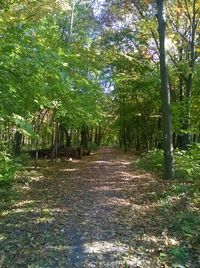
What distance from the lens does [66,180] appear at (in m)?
13.8

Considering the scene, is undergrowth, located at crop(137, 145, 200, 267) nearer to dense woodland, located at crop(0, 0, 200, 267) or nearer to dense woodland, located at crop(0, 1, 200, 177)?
dense woodland, located at crop(0, 0, 200, 267)

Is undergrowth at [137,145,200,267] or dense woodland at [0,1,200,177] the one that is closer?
undergrowth at [137,145,200,267]

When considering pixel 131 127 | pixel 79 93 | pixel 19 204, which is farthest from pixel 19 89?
pixel 131 127

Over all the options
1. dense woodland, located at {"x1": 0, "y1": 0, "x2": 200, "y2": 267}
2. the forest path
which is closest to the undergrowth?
dense woodland, located at {"x1": 0, "y1": 0, "x2": 200, "y2": 267}

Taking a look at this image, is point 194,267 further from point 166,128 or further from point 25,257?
point 166,128

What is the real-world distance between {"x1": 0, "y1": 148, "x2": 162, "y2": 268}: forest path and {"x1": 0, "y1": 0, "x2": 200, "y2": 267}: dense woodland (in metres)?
1.32

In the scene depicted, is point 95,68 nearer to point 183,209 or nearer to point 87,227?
point 183,209

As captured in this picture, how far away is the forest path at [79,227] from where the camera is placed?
19.2 ft

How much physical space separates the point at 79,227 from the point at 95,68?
1170cm

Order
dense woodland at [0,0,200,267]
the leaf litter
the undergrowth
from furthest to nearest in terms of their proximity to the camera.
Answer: dense woodland at [0,0,200,267] < the undergrowth < the leaf litter

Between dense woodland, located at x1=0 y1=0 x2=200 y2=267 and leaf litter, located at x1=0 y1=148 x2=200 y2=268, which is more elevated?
dense woodland, located at x1=0 y1=0 x2=200 y2=267

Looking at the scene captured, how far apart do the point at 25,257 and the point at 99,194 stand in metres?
4.93

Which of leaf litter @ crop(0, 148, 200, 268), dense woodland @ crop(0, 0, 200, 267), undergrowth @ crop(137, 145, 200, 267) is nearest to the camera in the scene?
leaf litter @ crop(0, 148, 200, 268)

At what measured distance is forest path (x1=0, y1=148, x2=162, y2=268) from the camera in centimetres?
586
